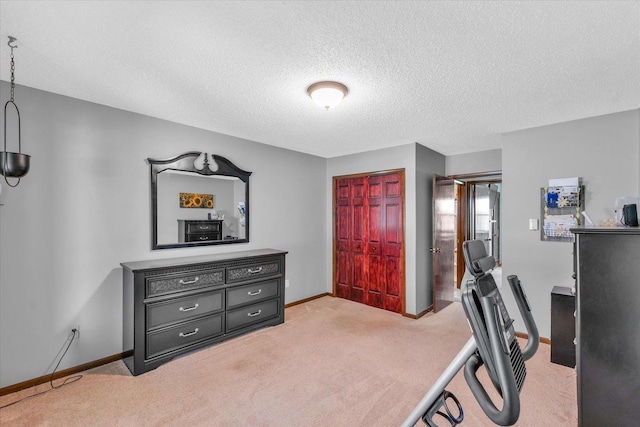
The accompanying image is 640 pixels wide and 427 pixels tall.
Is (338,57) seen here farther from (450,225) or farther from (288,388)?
(450,225)

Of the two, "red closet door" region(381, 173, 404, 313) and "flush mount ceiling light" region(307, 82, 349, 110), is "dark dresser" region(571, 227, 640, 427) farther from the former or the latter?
"red closet door" region(381, 173, 404, 313)

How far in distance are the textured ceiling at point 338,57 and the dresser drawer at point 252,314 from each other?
7.24 ft

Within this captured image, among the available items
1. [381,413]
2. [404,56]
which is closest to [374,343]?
[381,413]

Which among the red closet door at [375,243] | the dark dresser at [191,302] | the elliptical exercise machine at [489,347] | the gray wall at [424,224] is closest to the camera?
the elliptical exercise machine at [489,347]

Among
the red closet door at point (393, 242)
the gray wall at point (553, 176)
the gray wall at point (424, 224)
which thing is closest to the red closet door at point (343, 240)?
the red closet door at point (393, 242)

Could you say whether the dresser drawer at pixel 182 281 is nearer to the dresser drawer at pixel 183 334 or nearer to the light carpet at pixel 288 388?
the dresser drawer at pixel 183 334

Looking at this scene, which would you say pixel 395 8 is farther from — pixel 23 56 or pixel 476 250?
pixel 23 56

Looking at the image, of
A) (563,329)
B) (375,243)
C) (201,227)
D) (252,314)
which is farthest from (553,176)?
(201,227)

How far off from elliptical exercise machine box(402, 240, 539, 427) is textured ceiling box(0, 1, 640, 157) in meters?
1.29

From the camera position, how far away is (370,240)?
15.3 ft

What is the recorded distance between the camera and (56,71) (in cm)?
219

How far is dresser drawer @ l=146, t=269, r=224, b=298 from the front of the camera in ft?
8.95

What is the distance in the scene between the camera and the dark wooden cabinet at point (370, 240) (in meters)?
4.34

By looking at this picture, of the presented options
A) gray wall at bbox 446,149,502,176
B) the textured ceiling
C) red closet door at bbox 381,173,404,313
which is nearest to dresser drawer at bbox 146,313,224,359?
the textured ceiling
